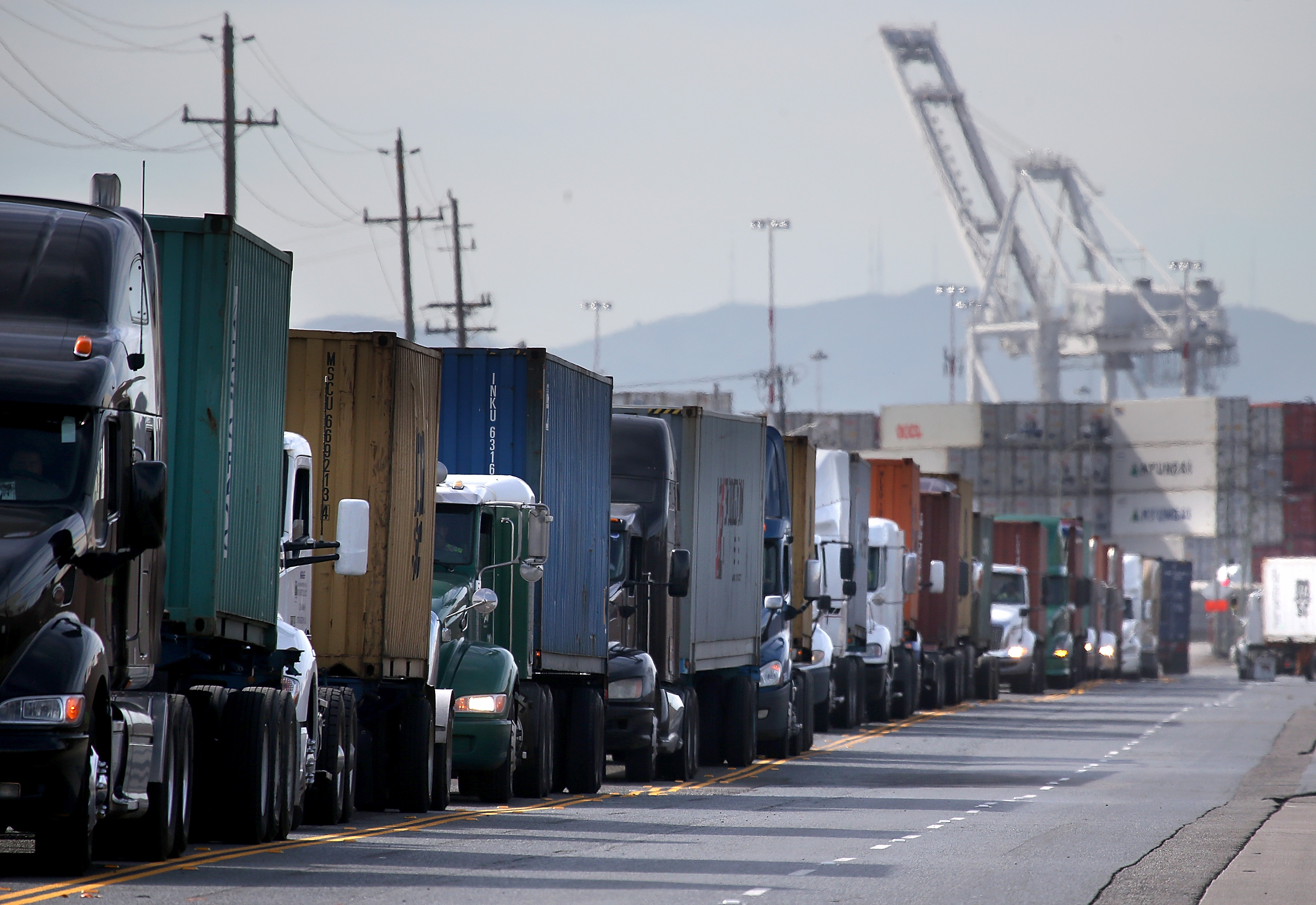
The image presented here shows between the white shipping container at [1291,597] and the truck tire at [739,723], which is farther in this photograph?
the white shipping container at [1291,597]

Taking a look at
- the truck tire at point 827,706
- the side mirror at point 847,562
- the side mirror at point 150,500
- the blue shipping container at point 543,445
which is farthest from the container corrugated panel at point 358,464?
the side mirror at point 847,562

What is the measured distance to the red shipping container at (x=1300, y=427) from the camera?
107 m

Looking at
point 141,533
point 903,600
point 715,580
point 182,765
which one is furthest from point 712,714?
point 141,533

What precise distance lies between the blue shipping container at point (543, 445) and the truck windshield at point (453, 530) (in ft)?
2.21

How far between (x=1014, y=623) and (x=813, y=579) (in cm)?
2396

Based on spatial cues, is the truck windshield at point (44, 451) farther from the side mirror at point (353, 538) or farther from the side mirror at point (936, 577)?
the side mirror at point (936, 577)

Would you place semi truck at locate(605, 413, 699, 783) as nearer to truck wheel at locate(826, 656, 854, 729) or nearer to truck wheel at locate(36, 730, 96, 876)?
truck wheel at locate(36, 730, 96, 876)

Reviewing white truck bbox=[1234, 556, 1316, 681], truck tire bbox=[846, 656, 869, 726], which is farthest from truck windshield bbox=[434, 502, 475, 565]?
white truck bbox=[1234, 556, 1316, 681]

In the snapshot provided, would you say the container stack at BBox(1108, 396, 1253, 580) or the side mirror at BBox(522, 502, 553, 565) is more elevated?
the container stack at BBox(1108, 396, 1253, 580)

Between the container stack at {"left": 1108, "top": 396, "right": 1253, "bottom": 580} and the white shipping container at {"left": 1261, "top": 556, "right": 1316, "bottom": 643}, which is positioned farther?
the container stack at {"left": 1108, "top": 396, "right": 1253, "bottom": 580}

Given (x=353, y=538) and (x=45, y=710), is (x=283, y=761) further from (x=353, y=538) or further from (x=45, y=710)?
(x=45, y=710)

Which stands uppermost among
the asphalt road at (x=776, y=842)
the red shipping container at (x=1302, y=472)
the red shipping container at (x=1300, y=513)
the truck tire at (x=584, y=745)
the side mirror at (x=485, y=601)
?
the red shipping container at (x=1302, y=472)

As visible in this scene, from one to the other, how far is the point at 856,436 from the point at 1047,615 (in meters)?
68.6

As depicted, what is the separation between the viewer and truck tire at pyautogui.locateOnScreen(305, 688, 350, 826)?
1528cm
